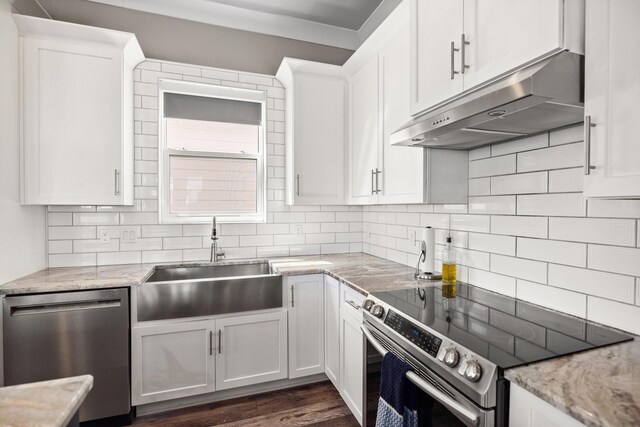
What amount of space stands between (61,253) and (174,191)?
0.87 meters

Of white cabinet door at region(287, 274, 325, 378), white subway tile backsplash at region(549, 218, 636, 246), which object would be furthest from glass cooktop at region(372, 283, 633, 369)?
white cabinet door at region(287, 274, 325, 378)

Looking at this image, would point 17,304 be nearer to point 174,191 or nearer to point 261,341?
point 174,191

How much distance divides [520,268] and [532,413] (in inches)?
33.7

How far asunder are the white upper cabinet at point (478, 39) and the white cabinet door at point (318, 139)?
1087 mm

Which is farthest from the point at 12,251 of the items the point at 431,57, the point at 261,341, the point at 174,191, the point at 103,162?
the point at 431,57

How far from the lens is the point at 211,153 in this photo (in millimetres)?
2758

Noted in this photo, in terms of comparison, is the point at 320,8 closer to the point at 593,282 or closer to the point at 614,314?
the point at 593,282

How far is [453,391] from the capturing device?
105 cm

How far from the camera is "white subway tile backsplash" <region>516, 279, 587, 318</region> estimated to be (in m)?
1.32

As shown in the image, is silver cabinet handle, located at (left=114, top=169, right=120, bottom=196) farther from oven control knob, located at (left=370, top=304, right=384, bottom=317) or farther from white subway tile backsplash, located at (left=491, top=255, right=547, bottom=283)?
white subway tile backsplash, located at (left=491, top=255, right=547, bottom=283)

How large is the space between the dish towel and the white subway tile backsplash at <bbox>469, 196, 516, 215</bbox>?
922 mm

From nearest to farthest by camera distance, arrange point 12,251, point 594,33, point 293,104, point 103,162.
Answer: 1. point 594,33
2. point 12,251
3. point 103,162
4. point 293,104

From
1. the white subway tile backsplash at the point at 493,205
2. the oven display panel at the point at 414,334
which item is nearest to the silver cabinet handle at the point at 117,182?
the oven display panel at the point at 414,334

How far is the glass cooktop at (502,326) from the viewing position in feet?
3.36
